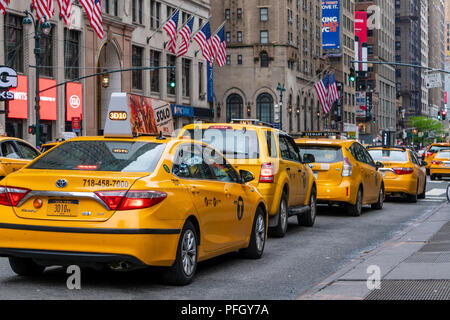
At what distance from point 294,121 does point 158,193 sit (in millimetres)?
92247

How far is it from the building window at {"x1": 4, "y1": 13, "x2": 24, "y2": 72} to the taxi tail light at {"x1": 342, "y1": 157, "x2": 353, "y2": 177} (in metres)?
31.8

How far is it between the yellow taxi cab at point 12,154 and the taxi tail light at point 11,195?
30.3ft

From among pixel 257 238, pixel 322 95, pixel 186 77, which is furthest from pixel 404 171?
pixel 186 77

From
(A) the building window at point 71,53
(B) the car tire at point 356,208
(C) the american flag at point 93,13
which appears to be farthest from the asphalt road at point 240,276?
(A) the building window at point 71,53

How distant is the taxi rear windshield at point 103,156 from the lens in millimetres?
8336

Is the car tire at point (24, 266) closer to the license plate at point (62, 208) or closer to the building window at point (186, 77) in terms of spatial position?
the license plate at point (62, 208)

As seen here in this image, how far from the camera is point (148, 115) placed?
17000mm

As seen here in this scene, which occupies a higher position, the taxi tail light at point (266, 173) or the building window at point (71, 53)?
the building window at point (71, 53)

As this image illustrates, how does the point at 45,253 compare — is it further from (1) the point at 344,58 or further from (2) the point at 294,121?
(1) the point at 344,58

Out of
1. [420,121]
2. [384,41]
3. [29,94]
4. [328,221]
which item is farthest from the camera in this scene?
[420,121]

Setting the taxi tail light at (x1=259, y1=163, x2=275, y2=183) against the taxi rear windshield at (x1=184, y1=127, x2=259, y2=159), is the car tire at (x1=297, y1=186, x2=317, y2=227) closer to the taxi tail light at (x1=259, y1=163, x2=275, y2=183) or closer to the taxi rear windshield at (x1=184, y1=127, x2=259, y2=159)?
the taxi tail light at (x1=259, y1=163, x2=275, y2=183)

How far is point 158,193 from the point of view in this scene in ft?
26.0

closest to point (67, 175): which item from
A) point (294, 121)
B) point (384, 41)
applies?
point (294, 121)

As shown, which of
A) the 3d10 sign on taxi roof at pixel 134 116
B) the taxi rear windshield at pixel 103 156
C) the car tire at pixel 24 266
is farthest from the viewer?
the 3d10 sign on taxi roof at pixel 134 116
